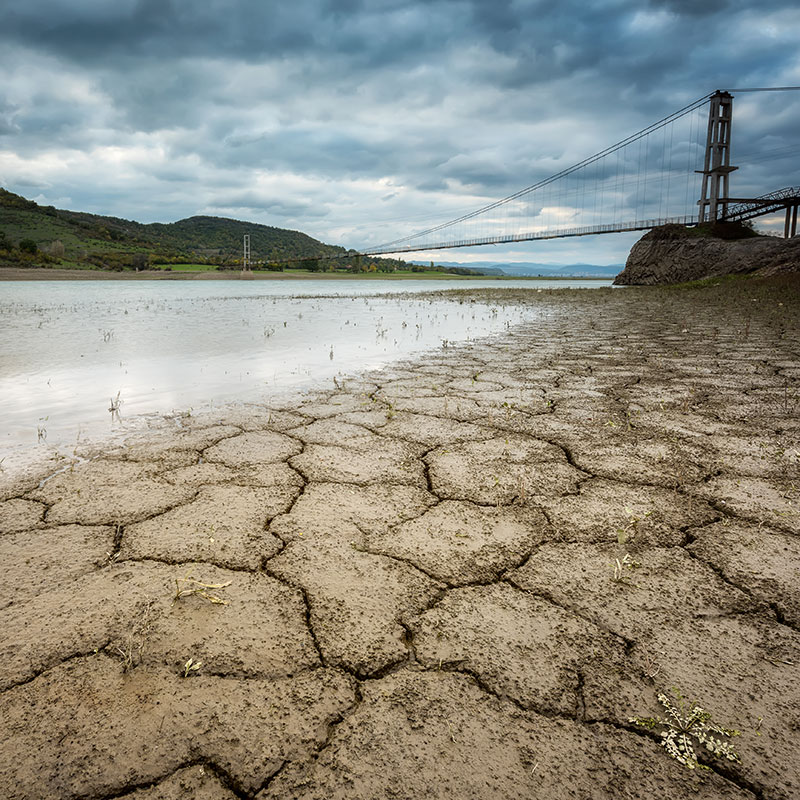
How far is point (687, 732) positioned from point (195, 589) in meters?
1.01

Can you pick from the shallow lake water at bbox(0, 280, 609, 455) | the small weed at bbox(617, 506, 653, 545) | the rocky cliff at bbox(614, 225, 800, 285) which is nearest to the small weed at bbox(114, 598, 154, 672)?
the small weed at bbox(617, 506, 653, 545)

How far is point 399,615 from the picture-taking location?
3.44 feet

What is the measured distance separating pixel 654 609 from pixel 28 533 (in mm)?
1643

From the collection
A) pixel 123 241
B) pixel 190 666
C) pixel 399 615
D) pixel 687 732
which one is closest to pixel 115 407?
pixel 190 666

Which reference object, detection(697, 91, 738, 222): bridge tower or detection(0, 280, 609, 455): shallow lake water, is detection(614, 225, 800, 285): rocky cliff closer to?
detection(697, 91, 738, 222): bridge tower

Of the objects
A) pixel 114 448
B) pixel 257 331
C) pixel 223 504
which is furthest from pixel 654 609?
pixel 257 331

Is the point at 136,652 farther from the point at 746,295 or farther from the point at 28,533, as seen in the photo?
the point at 746,295

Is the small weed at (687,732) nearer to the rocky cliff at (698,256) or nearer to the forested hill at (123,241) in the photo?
the rocky cliff at (698,256)

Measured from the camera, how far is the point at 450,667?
2.98 feet

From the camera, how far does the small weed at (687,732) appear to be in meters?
0.73

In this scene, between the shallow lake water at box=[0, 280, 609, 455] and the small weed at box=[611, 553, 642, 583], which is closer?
the small weed at box=[611, 553, 642, 583]

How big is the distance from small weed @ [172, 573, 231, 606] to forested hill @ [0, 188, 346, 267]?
34371 mm

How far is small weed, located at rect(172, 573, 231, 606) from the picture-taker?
109 cm

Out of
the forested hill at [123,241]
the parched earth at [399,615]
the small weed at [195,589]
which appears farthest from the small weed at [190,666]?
the forested hill at [123,241]
